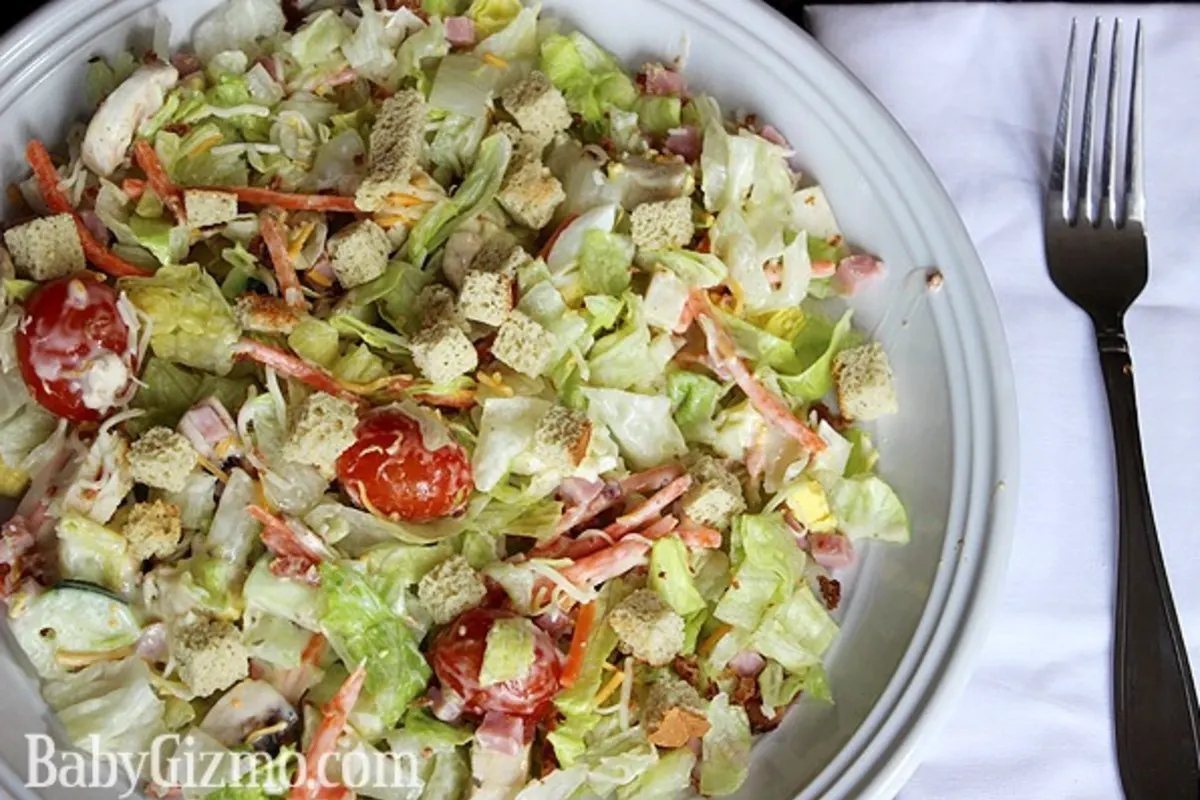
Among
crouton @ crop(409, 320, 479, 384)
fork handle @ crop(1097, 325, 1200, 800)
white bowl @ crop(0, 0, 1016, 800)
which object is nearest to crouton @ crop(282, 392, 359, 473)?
crouton @ crop(409, 320, 479, 384)

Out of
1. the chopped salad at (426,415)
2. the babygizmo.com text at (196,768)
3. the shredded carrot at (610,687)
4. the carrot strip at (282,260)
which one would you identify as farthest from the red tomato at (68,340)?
the shredded carrot at (610,687)

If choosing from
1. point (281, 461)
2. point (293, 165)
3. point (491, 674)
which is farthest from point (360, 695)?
point (293, 165)

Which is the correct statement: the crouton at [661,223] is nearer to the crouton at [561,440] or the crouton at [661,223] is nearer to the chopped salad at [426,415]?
the chopped salad at [426,415]

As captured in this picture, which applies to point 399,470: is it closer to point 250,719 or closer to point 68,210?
point 250,719

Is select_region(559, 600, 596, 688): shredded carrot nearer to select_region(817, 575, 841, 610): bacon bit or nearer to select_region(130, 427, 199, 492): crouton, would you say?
select_region(817, 575, 841, 610): bacon bit

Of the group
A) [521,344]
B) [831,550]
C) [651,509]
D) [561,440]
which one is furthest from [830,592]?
[521,344]

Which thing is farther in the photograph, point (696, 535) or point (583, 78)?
point (583, 78)

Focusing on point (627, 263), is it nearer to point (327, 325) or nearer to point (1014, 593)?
point (327, 325)
